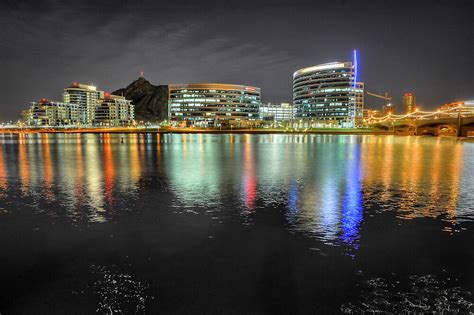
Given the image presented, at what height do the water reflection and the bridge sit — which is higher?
the bridge

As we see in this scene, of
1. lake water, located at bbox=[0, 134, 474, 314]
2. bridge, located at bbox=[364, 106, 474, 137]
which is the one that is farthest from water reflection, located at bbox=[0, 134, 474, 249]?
bridge, located at bbox=[364, 106, 474, 137]

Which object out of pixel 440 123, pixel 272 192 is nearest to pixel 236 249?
pixel 272 192

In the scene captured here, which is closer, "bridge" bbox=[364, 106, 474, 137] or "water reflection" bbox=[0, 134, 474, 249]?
"water reflection" bbox=[0, 134, 474, 249]

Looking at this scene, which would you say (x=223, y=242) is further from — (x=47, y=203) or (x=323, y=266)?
(x=47, y=203)

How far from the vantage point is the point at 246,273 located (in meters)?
A: 10.4

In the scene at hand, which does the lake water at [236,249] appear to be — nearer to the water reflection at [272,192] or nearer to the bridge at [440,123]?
the water reflection at [272,192]

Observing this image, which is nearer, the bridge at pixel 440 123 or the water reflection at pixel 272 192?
the water reflection at pixel 272 192

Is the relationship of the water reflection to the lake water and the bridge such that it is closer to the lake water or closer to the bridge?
the lake water

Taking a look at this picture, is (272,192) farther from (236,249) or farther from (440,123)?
(440,123)

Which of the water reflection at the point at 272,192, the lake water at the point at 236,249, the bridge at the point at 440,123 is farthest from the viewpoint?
the bridge at the point at 440,123

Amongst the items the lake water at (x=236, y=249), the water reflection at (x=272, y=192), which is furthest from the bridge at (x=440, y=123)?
the lake water at (x=236, y=249)

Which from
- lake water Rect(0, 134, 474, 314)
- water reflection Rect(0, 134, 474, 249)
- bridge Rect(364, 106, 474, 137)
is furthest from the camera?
bridge Rect(364, 106, 474, 137)

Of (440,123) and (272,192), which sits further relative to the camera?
(440,123)

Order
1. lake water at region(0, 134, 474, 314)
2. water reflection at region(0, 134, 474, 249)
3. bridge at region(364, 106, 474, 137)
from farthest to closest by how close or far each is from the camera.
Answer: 1. bridge at region(364, 106, 474, 137)
2. water reflection at region(0, 134, 474, 249)
3. lake water at region(0, 134, 474, 314)
